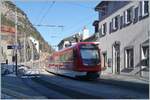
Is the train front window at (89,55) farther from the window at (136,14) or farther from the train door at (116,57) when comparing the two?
the train door at (116,57)

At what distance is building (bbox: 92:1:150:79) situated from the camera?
131 ft

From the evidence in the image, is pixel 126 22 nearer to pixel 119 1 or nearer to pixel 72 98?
pixel 119 1

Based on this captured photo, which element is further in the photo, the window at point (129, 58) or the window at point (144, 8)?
the window at point (129, 58)

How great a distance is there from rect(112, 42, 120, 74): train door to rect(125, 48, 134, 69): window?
326cm

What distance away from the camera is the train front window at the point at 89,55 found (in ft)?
122

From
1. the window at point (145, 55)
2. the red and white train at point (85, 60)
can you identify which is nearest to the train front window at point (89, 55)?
the red and white train at point (85, 60)

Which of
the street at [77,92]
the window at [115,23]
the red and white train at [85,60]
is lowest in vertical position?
the street at [77,92]

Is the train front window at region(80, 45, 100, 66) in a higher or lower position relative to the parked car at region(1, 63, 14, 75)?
higher

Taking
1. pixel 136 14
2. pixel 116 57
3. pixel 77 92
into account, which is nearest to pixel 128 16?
pixel 136 14

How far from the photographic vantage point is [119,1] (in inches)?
1871

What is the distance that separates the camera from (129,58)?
144 feet

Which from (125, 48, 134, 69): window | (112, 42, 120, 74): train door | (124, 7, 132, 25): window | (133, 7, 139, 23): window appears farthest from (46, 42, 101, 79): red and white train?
(112, 42, 120, 74): train door

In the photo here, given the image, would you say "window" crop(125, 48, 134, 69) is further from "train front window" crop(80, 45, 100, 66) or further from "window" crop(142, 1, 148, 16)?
"train front window" crop(80, 45, 100, 66)

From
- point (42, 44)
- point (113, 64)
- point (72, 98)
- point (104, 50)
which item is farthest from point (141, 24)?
point (42, 44)
